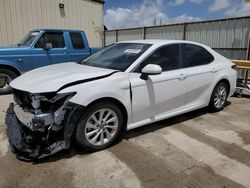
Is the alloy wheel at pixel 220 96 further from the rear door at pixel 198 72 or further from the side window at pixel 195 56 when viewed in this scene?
the side window at pixel 195 56

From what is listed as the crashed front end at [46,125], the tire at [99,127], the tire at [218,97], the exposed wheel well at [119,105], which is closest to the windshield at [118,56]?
the exposed wheel well at [119,105]

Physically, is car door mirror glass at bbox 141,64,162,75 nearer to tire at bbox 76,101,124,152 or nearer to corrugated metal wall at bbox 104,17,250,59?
tire at bbox 76,101,124,152

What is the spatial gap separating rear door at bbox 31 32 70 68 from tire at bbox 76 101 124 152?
448 centimetres

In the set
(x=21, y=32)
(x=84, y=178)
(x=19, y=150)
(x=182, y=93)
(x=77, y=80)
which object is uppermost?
(x=21, y=32)

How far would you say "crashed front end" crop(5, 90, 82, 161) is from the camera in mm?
3082

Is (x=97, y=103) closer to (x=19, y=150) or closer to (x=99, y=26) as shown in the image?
(x=19, y=150)

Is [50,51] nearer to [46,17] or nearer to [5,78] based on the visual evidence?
[5,78]

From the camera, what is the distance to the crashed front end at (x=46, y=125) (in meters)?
3.08

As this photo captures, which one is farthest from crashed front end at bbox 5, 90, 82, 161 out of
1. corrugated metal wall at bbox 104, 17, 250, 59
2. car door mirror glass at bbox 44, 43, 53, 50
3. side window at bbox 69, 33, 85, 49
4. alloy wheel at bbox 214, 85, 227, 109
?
corrugated metal wall at bbox 104, 17, 250, 59

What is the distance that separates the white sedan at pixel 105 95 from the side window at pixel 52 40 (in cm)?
330

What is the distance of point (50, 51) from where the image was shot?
7.36m

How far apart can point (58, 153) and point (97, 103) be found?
859 millimetres

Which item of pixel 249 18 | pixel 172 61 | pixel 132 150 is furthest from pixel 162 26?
pixel 132 150

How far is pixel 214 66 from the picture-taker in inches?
199
